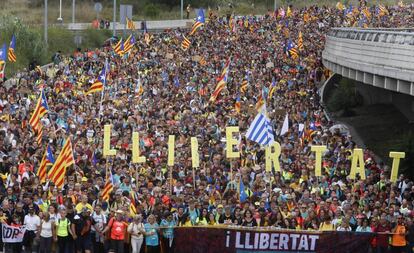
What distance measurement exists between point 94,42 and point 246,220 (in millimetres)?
53970

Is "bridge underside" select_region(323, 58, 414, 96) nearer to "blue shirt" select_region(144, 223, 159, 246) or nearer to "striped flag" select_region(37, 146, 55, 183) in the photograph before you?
"striped flag" select_region(37, 146, 55, 183)

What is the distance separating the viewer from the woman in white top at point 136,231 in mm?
23156

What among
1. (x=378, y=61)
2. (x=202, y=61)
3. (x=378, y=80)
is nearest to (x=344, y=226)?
(x=378, y=80)

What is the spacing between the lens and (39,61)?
211ft

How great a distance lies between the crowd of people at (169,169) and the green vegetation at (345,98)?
140cm

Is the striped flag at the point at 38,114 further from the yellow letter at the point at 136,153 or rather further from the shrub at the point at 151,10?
the shrub at the point at 151,10

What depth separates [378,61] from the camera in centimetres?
3784

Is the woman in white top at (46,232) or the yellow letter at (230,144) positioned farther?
the yellow letter at (230,144)

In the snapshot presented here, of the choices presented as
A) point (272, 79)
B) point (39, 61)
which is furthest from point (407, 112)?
point (39, 61)

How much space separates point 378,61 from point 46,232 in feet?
54.8

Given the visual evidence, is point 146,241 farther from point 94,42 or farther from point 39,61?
point 94,42

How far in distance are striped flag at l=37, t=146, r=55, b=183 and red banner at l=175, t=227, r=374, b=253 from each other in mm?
4683

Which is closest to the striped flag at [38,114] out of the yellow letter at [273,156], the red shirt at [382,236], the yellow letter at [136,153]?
the yellow letter at [136,153]

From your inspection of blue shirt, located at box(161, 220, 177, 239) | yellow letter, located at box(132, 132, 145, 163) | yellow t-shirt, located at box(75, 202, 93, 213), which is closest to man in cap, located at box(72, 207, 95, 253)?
yellow t-shirt, located at box(75, 202, 93, 213)
